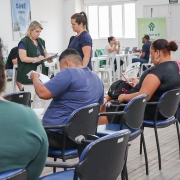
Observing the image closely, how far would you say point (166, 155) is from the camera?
3.92 meters

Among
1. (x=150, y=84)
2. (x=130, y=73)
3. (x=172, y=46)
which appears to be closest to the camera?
(x=150, y=84)

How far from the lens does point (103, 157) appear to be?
5.76ft

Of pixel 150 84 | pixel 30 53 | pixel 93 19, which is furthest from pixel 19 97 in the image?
pixel 93 19

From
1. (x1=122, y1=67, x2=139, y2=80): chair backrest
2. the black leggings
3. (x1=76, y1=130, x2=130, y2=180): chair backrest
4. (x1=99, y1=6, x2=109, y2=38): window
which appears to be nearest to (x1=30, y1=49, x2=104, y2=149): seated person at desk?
the black leggings

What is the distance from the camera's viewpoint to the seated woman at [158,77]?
3.51 metres

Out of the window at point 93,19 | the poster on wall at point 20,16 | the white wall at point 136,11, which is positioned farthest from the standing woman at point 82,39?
the window at point 93,19

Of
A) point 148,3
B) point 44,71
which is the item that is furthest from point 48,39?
point 44,71

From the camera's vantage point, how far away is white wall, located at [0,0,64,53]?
38.0 feet

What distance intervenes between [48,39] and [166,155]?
10.3 meters

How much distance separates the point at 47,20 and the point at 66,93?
11.1 meters

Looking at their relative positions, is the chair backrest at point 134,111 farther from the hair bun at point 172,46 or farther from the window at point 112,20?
the window at point 112,20

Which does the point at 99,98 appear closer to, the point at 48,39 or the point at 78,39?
the point at 78,39

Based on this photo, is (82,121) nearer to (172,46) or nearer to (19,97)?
(19,97)

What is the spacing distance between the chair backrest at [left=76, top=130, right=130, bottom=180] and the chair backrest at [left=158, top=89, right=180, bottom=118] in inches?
66.2
